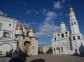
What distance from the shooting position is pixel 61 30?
7688cm

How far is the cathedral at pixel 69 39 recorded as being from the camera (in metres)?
62.9

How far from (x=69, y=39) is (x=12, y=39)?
41675 mm

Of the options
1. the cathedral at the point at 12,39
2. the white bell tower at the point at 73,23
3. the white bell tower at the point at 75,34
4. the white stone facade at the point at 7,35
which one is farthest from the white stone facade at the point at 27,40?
the white bell tower at the point at 73,23

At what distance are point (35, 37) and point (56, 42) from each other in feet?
87.0

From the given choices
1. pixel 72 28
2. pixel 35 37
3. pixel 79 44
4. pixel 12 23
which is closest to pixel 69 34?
pixel 72 28

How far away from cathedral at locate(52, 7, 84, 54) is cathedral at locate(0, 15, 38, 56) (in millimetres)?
23642

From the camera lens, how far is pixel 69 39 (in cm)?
6912

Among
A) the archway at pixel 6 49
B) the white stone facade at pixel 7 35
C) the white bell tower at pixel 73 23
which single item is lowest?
the archway at pixel 6 49

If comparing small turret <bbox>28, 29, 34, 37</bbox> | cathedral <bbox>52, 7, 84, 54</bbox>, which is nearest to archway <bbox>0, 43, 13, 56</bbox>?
small turret <bbox>28, 29, 34, 37</bbox>

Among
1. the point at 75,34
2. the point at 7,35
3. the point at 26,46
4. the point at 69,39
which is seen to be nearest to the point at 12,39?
the point at 7,35

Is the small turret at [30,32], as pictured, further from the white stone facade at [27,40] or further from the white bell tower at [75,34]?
the white bell tower at [75,34]

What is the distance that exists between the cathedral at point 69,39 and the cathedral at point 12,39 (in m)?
23.6

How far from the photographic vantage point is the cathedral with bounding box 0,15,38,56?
33.5 metres

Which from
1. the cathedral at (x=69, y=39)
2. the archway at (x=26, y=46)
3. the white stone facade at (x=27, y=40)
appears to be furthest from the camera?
the cathedral at (x=69, y=39)
